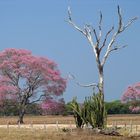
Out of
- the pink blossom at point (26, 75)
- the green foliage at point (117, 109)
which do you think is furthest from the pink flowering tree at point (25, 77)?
the green foliage at point (117, 109)

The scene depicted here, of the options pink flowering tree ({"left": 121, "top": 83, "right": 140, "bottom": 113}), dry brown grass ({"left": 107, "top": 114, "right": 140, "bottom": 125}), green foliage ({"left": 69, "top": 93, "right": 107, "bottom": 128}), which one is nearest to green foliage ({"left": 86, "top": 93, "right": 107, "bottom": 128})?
green foliage ({"left": 69, "top": 93, "right": 107, "bottom": 128})

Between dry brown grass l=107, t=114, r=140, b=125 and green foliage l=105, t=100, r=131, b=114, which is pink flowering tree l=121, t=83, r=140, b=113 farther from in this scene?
green foliage l=105, t=100, r=131, b=114

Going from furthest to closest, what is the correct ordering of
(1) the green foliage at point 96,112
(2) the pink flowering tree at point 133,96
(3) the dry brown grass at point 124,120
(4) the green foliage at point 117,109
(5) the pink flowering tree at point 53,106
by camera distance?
(4) the green foliage at point 117,109, (2) the pink flowering tree at point 133,96, (5) the pink flowering tree at point 53,106, (3) the dry brown grass at point 124,120, (1) the green foliage at point 96,112

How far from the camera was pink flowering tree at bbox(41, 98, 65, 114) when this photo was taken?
58906 mm

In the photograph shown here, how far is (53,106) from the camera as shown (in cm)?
5884

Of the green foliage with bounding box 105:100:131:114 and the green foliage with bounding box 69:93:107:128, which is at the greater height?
the green foliage with bounding box 105:100:131:114

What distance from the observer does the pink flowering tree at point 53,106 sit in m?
58.9

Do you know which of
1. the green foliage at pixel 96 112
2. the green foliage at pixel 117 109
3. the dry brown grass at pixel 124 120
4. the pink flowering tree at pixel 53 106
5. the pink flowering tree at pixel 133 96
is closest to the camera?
the green foliage at pixel 96 112

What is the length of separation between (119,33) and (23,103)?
3042 cm

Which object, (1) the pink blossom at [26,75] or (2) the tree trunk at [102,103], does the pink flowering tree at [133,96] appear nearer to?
(1) the pink blossom at [26,75]

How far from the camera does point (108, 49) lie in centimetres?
3058

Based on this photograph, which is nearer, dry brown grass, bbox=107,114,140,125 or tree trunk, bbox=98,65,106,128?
tree trunk, bbox=98,65,106,128

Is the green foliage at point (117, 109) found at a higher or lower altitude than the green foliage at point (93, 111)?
higher

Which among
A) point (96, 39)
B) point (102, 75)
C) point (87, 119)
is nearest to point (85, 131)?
point (87, 119)
